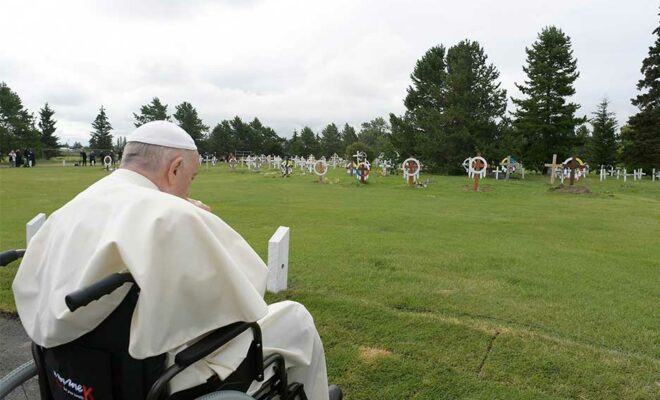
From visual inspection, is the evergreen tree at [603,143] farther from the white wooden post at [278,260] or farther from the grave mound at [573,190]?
the white wooden post at [278,260]

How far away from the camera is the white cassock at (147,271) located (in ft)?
4.77

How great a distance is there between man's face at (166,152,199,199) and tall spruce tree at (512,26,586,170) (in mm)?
37733

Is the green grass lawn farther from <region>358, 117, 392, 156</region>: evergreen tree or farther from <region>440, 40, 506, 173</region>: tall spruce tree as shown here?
<region>358, 117, 392, 156</region>: evergreen tree

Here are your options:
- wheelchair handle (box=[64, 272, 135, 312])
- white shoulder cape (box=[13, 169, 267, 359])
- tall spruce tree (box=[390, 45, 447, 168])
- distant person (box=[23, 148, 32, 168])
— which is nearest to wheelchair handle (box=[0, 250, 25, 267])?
white shoulder cape (box=[13, 169, 267, 359])

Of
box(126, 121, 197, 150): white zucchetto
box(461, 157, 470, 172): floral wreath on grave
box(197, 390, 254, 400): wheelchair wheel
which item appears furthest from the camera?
box(461, 157, 470, 172): floral wreath on grave

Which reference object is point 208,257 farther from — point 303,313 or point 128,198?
point 303,313

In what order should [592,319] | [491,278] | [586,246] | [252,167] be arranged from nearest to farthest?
[592,319]
[491,278]
[586,246]
[252,167]

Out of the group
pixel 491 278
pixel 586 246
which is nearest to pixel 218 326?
pixel 491 278

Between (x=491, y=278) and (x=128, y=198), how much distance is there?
445 cm

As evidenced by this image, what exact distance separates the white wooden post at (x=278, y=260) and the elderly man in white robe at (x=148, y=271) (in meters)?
2.53

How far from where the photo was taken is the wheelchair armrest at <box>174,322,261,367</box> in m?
1.49

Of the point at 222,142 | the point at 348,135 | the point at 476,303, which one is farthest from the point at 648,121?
the point at 222,142

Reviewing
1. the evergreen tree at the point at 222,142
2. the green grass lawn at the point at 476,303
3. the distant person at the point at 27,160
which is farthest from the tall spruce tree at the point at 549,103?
the evergreen tree at the point at 222,142

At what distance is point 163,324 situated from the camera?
148cm
